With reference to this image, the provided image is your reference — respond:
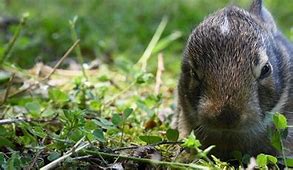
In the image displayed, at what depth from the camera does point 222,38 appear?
4172mm

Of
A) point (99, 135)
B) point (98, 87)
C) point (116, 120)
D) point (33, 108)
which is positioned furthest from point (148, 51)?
point (99, 135)

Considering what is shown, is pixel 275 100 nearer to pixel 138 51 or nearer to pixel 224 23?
pixel 224 23

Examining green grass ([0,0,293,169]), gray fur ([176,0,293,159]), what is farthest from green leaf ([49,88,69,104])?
gray fur ([176,0,293,159])

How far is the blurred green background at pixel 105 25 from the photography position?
7.47 meters

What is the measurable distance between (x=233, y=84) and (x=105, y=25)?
4753 millimetres

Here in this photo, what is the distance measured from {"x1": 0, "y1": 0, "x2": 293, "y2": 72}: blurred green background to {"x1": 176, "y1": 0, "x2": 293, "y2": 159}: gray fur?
1942 mm

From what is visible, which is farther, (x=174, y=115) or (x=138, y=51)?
(x=138, y=51)

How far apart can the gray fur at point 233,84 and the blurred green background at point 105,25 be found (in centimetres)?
194

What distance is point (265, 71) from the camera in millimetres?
4246

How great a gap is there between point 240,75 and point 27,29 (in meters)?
4.38

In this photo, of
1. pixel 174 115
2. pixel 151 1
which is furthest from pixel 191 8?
pixel 174 115

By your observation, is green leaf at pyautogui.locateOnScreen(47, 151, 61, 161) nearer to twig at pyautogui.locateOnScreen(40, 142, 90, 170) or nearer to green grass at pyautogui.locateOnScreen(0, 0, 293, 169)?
green grass at pyautogui.locateOnScreen(0, 0, 293, 169)

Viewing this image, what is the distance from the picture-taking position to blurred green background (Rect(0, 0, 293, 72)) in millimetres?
7466

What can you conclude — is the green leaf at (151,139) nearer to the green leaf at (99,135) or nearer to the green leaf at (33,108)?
the green leaf at (99,135)
